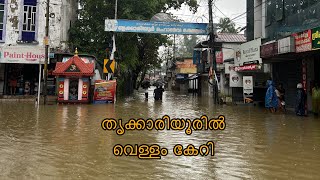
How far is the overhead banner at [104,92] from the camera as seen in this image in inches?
819

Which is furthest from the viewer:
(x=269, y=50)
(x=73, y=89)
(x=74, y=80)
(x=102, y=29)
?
(x=102, y=29)

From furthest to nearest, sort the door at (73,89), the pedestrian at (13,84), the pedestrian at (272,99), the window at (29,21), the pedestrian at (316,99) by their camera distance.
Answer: the pedestrian at (13,84)
the window at (29,21)
the door at (73,89)
the pedestrian at (272,99)
the pedestrian at (316,99)

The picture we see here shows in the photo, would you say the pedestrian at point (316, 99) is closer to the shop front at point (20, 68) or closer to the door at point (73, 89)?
the door at point (73, 89)

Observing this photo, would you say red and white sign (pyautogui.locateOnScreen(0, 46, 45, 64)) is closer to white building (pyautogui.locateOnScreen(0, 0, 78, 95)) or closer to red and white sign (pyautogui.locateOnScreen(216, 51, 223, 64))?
white building (pyautogui.locateOnScreen(0, 0, 78, 95))

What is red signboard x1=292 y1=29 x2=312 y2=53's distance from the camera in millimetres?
12469

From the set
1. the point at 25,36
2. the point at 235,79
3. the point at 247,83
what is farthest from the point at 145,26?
the point at 25,36

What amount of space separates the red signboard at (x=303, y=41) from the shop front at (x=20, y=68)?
1697 centimetres

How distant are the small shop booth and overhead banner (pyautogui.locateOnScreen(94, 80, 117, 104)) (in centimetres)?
58

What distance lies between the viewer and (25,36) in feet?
78.7

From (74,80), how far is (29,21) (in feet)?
24.0

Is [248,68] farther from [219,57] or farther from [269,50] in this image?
[219,57]

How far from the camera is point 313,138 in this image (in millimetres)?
8586

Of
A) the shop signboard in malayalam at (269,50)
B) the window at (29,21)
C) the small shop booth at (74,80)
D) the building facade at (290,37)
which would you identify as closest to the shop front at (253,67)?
the building facade at (290,37)

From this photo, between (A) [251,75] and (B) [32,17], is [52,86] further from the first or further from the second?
(A) [251,75]
